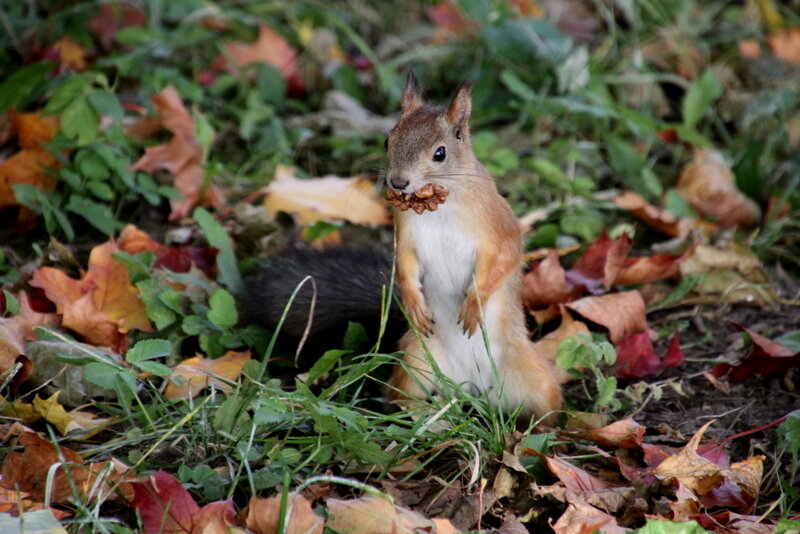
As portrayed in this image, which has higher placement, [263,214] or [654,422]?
[263,214]

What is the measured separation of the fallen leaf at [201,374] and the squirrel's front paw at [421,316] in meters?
0.44

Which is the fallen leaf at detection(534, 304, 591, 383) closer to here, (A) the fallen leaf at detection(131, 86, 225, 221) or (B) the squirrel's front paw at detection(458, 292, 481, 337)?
(B) the squirrel's front paw at detection(458, 292, 481, 337)

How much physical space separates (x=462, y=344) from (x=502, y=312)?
137 mm

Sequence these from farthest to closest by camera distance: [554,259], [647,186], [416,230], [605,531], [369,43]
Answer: [369,43] < [647,186] < [554,259] < [416,230] < [605,531]

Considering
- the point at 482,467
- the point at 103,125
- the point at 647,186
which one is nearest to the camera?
the point at 482,467

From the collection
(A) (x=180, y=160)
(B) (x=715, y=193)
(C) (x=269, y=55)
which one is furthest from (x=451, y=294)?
(C) (x=269, y=55)

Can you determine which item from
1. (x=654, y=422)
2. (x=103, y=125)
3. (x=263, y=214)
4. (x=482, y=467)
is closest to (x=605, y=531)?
(x=482, y=467)

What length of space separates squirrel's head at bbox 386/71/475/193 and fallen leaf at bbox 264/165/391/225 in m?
0.81

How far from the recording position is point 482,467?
2107 mm

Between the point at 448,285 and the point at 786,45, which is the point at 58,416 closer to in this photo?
the point at 448,285

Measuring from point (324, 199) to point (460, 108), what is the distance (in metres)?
A: 1.01

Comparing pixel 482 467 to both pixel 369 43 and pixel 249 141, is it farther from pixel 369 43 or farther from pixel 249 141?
pixel 369 43

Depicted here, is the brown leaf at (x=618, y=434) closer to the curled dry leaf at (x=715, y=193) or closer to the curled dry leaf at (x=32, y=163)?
the curled dry leaf at (x=715, y=193)

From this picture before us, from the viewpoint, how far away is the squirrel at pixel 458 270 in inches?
94.3
